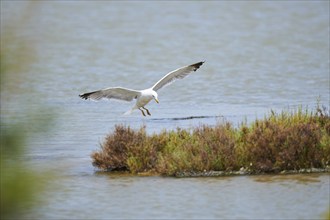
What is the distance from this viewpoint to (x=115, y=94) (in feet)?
49.2

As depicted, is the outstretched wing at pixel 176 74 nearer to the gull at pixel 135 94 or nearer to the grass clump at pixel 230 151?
the gull at pixel 135 94

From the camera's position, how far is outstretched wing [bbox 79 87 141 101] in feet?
47.9

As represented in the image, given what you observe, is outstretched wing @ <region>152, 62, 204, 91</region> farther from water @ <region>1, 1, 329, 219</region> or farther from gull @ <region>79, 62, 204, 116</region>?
water @ <region>1, 1, 329, 219</region>

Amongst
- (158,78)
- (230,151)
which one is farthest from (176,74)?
(158,78)

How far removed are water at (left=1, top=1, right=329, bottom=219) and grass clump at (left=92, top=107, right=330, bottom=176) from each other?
0.83ft

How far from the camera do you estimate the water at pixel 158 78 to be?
3.33 m

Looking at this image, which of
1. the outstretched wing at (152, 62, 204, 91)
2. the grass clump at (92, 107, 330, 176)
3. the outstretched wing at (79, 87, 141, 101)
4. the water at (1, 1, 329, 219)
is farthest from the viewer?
the outstretched wing at (152, 62, 204, 91)

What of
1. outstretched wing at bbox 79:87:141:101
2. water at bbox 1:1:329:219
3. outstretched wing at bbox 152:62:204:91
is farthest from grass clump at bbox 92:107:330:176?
outstretched wing at bbox 152:62:204:91

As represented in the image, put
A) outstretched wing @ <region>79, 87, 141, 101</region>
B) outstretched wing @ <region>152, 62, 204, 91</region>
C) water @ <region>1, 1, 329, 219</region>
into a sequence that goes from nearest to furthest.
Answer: water @ <region>1, 1, 329, 219</region>, outstretched wing @ <region>79, 87, 141, 101</region>, outstretched wing @ <region>152, 62, 204, 91</region>

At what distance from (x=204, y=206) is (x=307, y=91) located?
669 inches

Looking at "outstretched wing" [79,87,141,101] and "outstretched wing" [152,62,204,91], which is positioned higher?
"outstretched wing" [152,62,204,91]

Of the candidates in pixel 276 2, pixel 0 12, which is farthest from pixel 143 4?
pixel 0 12

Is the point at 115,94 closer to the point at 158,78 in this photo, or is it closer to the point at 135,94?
the point at 135,94

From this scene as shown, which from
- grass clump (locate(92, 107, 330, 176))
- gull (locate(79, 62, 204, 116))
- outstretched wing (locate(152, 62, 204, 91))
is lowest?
grass clump (locate(92, 107, 330, 176))
